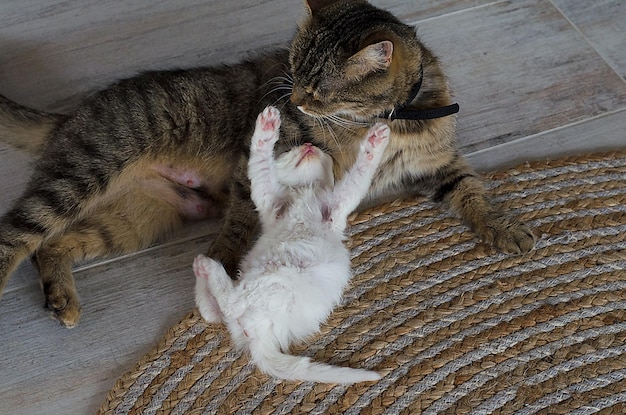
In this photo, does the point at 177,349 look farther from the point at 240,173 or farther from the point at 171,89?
the point at 171,89

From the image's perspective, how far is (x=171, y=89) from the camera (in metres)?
1.58

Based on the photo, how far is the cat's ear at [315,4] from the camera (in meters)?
1.43

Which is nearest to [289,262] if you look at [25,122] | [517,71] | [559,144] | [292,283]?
[292,283]

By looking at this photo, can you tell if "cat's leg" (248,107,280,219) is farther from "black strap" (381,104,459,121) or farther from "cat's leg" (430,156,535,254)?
"cat's leg" (430,156,535,254)

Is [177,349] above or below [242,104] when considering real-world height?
below

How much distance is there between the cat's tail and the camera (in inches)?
63.1

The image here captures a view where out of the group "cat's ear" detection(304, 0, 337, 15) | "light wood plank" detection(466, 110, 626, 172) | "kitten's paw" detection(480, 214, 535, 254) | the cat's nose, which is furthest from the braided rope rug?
"cat's ear" detection(304, 0, 337, 15)

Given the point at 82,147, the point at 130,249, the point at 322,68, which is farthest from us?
the point at 130,249

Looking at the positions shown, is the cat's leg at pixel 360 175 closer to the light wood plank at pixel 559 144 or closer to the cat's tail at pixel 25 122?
the light wood plank at pixel 559 144

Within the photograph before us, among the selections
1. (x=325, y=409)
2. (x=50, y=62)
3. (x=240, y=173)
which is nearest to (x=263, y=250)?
(x=240, y=173)

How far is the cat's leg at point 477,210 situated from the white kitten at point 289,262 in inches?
11.0

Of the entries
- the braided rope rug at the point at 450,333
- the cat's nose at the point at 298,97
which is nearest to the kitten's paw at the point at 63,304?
the braided rope rug at the point at 450,333

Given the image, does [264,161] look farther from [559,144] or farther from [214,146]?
[559,144]

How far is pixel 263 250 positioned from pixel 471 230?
0.51 meters
